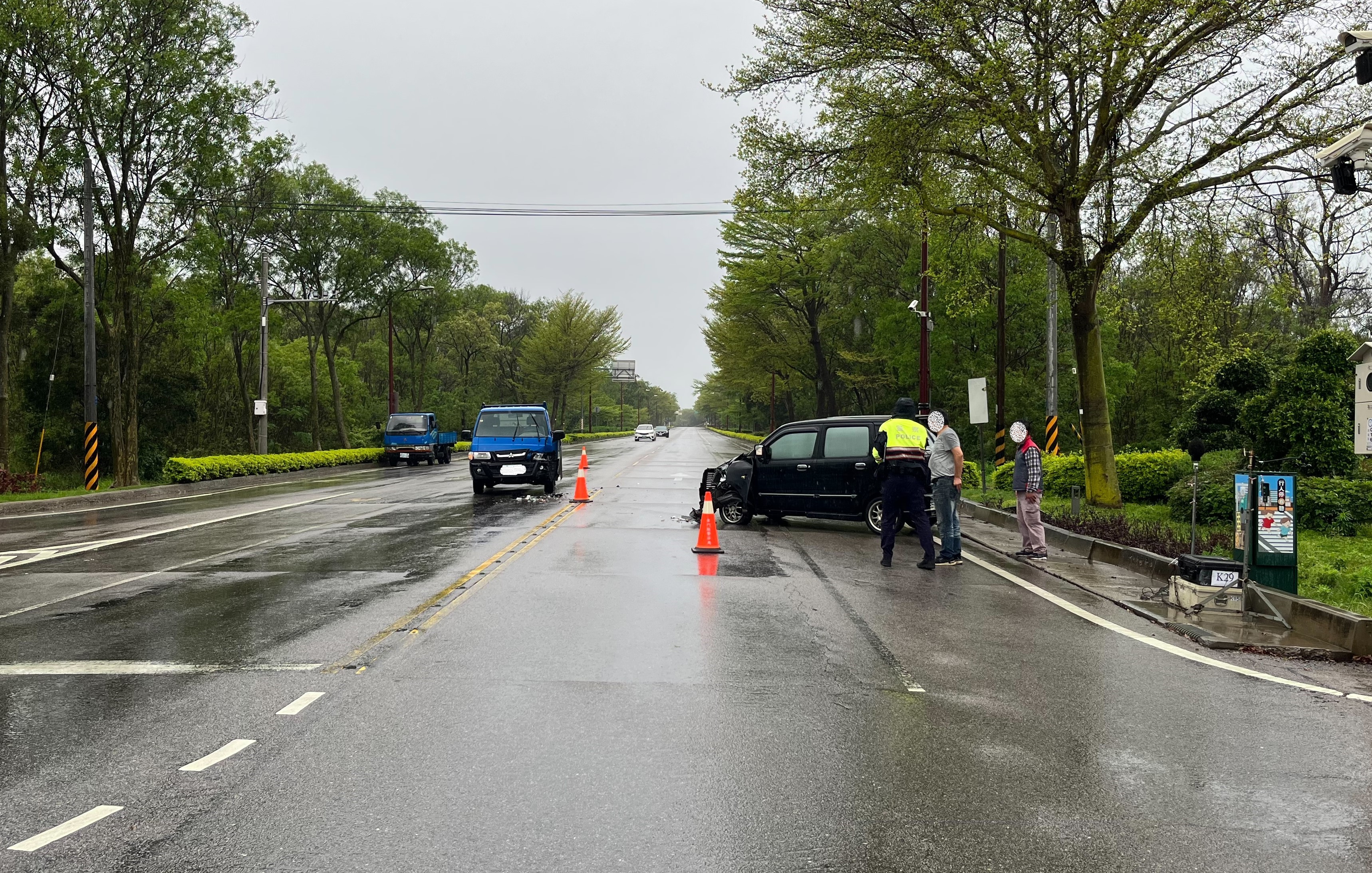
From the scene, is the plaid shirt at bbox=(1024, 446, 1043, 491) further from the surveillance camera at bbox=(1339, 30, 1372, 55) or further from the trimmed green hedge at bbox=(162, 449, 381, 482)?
the trimmed green hedge at bbox=(162, 449, 381, 482)

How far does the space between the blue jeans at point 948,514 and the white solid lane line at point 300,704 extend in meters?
7.88

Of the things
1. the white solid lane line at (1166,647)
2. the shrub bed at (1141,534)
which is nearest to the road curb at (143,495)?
the white solid lane line at (1166,647)

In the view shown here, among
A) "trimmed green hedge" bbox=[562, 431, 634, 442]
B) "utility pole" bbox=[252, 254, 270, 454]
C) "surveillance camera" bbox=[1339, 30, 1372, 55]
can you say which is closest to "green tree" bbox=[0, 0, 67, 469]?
"utility pole" bbox=[252, 254, 270, 454]

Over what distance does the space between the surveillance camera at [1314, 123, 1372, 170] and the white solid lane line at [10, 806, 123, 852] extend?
1067 centimetres

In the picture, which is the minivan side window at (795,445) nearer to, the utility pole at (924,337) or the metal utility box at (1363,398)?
the metal utility box at (1363,398)

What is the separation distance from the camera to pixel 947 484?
11750 mm

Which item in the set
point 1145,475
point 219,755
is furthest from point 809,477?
point 219,755

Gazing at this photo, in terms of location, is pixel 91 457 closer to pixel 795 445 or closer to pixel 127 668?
pixel 795 445

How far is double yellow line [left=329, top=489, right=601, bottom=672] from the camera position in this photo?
663cm

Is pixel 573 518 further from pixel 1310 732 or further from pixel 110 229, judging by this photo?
pixel 110 229

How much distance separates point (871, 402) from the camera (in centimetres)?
6050

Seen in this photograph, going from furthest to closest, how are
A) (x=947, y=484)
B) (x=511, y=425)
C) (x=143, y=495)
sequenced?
(x=143, y=495) → (x=511, y=425) → (x=947, y=484)

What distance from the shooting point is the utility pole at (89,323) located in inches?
904

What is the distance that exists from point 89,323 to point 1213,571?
24.4 m
